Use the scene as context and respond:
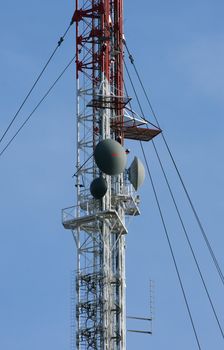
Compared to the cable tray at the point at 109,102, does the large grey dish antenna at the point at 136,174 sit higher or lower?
lower

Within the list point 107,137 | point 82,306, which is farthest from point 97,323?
point 107,137

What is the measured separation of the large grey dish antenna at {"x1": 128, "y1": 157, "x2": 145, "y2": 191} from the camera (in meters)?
168

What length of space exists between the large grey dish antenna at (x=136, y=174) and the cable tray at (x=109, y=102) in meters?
3.42

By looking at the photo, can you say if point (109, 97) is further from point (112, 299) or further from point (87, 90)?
point (112, 299)

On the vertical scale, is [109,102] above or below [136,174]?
above

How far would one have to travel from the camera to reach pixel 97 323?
538ft

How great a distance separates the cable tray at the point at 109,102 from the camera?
16762 cm

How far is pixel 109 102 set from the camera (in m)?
168

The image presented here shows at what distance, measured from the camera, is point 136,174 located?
168 m

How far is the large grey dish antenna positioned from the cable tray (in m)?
3.42

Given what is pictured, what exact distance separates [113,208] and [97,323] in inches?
300

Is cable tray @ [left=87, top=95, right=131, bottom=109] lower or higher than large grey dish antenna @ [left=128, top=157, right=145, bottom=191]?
higher

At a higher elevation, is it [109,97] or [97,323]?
[109,97]

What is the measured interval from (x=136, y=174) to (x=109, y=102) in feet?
15.1
